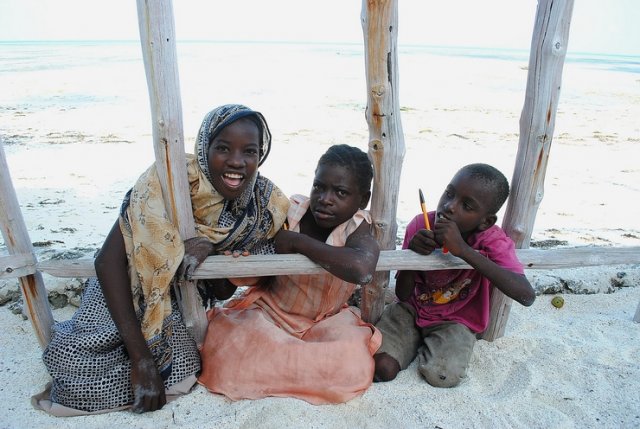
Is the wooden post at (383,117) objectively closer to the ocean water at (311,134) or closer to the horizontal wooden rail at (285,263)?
the horizontal wooden rail at (285,263)

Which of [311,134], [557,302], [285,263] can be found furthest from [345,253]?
[311,134]

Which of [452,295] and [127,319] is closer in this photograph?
[127,319]

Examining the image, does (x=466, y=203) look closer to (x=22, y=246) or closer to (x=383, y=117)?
(x=383, y=117)

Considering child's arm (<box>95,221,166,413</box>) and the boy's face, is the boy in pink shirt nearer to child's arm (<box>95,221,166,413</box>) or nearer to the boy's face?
the boy's face

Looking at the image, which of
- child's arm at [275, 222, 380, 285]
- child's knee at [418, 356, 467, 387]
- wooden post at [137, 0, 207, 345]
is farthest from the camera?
child's knee at [418, 356, 467, 387]

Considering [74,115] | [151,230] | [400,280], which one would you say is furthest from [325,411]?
[74,115]

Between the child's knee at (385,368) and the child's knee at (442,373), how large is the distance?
15 centimetres

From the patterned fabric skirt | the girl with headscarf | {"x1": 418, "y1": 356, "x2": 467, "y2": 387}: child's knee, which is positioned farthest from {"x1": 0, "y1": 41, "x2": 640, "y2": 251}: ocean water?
{"x1": 418, "y1": 356, "x2": 467, "y2": 387}: child's knee

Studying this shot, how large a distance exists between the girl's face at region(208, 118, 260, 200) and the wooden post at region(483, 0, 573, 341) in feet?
4.70

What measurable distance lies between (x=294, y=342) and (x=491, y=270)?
3.39ft

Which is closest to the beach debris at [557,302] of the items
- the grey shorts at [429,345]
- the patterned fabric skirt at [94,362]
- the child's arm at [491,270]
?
the grey shorts at [429,345]

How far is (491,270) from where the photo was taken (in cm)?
250

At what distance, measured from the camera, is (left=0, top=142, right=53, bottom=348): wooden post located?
246 cm

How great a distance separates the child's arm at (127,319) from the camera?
2369 millimetres
